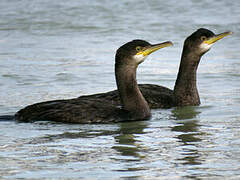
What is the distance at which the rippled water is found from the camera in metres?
7.93

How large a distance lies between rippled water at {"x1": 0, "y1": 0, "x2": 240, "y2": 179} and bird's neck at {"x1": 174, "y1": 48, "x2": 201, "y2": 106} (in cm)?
25

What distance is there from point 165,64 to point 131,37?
443 cm

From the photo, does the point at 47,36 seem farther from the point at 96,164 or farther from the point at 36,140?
the point at 96,164

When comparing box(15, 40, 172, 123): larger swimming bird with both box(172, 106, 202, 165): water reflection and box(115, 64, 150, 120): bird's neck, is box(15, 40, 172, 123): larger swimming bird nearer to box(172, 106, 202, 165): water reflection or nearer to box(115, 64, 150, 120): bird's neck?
box(115, 64, 150, 120): bird's neck

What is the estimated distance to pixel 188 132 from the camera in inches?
392

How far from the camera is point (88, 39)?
71.1 feet

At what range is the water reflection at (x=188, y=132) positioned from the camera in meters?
8.18

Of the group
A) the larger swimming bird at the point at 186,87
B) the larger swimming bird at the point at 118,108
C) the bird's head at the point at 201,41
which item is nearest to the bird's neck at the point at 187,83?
the larger swimming bird at the point at 186,87

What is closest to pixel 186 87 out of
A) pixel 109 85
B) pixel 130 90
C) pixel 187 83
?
pixel 187 83

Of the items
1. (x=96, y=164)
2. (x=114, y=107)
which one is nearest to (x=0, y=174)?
(x=96, y=164)

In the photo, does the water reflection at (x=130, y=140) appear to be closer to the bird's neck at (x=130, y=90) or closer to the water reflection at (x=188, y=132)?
the bird's neck at (x=130, y=90)

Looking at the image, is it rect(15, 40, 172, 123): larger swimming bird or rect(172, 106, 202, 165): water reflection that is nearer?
rect(172, 106, 202, 165): water reflection

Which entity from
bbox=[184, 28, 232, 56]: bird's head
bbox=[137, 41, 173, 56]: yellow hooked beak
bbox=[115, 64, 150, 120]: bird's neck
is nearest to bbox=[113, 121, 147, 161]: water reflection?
bbox=[115, 64, 150, 120]: bird's neck

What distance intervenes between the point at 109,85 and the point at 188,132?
16.2 ft
